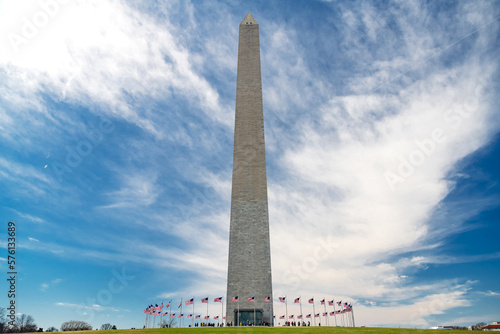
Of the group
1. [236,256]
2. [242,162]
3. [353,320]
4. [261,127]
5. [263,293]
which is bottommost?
[353,320]

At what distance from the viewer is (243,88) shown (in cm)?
5644

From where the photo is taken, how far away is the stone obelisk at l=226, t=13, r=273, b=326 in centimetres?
4459

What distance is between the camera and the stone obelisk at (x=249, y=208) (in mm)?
44594

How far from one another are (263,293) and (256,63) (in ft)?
117

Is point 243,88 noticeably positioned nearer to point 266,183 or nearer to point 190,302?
point 266,183

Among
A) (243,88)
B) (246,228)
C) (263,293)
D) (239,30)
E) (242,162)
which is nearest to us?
(263,293)

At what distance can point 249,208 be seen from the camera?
1927 inches

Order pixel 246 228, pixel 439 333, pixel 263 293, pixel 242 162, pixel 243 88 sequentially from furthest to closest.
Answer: pixel 243 88
pixel 242 162
pixel 246 228
pixel 263 293
pixel 439 333

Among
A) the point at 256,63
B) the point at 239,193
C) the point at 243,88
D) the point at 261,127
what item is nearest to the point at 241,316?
the point at 239,193

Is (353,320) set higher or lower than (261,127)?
lower

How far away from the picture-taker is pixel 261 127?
5344cm

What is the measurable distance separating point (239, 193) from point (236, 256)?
877cm

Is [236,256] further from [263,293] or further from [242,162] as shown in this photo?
[242,162]

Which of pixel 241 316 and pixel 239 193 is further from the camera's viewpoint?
pixel 239 193
